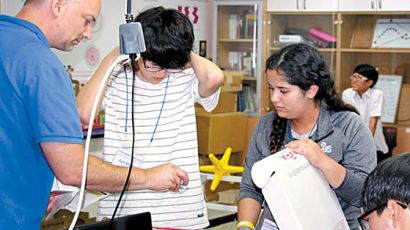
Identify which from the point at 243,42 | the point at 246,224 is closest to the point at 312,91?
the point at 246,224

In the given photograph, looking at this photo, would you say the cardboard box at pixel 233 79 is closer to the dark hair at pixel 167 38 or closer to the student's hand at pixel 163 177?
the dark hair at pixel 167 38

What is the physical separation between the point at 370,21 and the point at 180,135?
441cm

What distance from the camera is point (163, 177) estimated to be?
1729 millimetres

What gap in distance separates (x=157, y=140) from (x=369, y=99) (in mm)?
4020

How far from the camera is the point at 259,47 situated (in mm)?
6266

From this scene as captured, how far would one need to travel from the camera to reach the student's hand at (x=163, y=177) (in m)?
1.72

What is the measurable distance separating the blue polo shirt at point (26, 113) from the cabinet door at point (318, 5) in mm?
4962

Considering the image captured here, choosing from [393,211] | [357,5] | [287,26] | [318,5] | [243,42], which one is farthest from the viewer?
[243,42]

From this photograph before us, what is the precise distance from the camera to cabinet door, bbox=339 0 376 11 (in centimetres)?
580

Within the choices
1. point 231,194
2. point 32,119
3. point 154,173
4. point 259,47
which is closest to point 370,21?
point 259,47

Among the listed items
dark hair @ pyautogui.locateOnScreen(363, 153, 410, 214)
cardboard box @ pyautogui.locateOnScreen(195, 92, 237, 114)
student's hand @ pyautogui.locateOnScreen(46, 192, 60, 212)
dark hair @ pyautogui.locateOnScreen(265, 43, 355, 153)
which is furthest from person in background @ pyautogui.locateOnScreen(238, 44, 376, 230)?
cardboard box @ pyautogui.locateOnScreen(195, 92, 237, 114)

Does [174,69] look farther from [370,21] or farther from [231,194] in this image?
[370,21]

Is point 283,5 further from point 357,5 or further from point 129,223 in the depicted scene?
point 129,223

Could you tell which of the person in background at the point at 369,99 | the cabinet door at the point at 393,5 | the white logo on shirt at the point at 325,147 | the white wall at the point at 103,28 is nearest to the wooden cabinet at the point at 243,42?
the white wall at the point at 103,28
